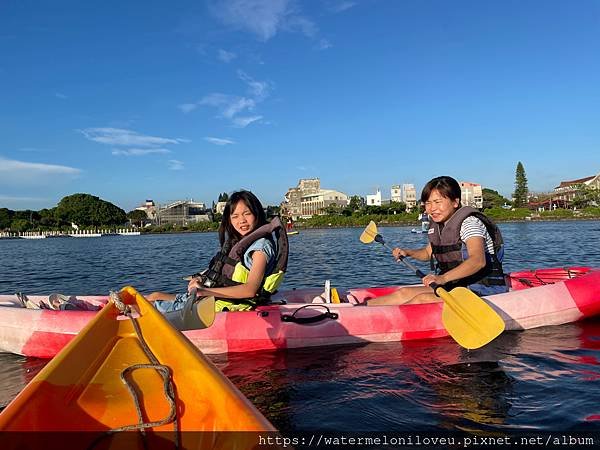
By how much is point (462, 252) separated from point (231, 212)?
2356 mm

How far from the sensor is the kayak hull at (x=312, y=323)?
441 centimetres

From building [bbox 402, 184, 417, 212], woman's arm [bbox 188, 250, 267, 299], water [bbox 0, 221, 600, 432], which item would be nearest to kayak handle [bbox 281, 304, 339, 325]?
water [bbox 0, 221, 600, 432]

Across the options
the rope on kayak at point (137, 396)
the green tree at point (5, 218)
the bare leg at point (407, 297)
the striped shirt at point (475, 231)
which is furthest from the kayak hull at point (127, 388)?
the green tree at point (5, 218)

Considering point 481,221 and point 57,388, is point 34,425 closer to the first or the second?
point 57,388

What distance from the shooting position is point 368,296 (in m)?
6.05

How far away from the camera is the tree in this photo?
70812 mm

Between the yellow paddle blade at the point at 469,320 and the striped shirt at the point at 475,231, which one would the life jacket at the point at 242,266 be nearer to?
the yellow paddle blade at the point at 469,320

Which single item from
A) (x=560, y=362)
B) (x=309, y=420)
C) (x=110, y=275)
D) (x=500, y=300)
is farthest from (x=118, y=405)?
(x=110, y=275)

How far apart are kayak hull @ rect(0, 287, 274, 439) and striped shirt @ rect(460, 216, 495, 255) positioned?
303cm

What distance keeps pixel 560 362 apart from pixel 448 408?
1.49 m

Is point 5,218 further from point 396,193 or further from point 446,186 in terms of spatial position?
point 446,186

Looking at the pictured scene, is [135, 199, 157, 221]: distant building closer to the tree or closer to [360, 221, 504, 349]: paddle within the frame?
the tree

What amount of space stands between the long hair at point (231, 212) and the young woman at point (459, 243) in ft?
5.54

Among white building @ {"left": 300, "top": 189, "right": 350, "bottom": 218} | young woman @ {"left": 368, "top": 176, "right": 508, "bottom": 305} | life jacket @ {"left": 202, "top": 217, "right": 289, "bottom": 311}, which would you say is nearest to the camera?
young woman @ {"left": 368, "top": 176, "right": 508, "bottom": 305}
